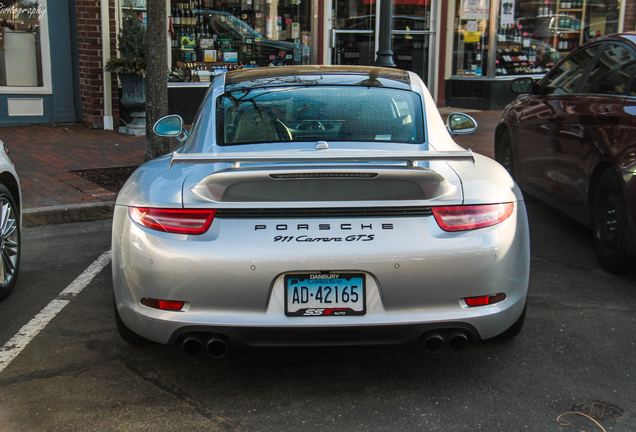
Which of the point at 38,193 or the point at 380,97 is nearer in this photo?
the point at 380,97

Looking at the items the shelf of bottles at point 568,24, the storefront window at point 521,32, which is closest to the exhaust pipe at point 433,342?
the storefront window at point 521,32

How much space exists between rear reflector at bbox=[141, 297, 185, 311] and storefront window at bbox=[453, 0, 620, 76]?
12805 millimetres

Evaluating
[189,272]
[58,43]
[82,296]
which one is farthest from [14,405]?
[58,43]

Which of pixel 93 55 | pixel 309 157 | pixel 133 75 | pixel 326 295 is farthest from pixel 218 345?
pixel 93 55

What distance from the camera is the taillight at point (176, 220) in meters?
3.30

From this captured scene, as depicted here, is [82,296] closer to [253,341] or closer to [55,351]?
[55,351]

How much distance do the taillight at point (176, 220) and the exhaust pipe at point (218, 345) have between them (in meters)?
0.47

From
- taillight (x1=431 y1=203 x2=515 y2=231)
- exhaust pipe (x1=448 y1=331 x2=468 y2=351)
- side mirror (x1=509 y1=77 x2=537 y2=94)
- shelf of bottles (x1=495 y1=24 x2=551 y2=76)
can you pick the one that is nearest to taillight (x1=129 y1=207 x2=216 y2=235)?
taillight (x1=431 y1=203 x2=515 y2=231)

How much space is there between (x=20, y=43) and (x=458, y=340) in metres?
10.5

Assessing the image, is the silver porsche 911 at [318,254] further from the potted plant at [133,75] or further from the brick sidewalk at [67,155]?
the potted plant at [133,75]

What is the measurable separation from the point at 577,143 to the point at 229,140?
308 cm

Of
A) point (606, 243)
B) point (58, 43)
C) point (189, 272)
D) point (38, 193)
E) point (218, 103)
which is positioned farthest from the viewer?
point (58, 43)

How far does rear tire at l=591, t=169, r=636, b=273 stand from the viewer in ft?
16.8

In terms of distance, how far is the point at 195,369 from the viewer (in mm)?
3852
